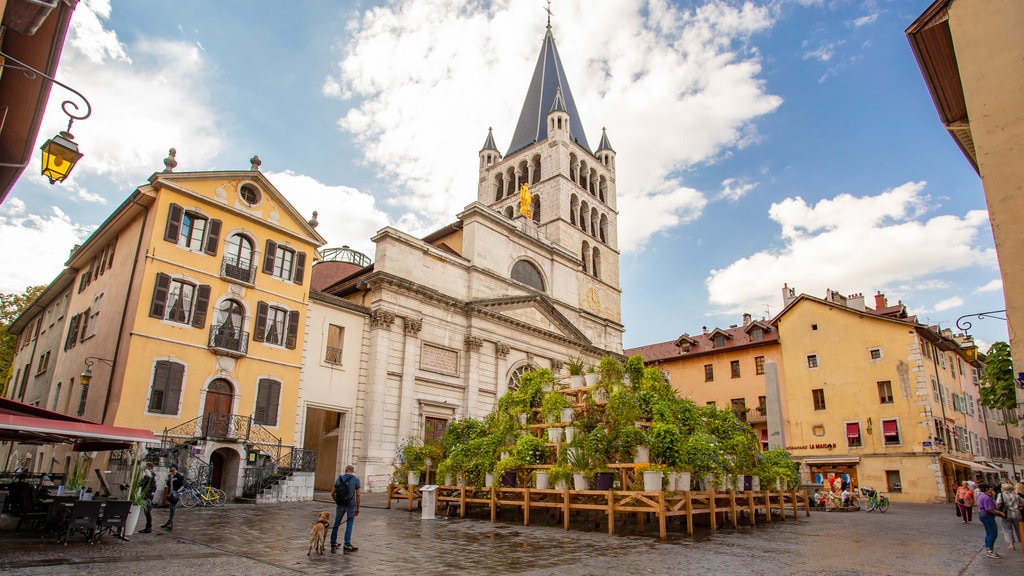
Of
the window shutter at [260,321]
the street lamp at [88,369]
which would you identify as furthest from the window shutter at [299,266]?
the street lamp at [88,369]

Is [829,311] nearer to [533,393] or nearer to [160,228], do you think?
[533,393]

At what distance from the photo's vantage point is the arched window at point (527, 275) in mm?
36531

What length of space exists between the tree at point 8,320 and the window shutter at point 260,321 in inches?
1006

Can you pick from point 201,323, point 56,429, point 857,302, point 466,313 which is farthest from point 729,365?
point 56,429

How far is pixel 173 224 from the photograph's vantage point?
20.9m

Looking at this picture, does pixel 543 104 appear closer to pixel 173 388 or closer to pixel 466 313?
pixel 466 313

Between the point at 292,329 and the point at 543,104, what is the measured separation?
37.4 meters

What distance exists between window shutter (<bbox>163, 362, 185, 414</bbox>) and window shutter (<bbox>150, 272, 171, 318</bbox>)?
1.79 meters

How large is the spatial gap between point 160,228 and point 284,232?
15.1 feet

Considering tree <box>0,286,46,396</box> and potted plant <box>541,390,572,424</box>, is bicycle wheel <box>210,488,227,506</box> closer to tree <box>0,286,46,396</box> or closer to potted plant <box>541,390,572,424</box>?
potted plant <box>541,390,572,424</box>

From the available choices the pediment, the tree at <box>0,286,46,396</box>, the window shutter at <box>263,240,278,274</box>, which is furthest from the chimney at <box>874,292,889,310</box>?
the tree at <box>0,286,46,396</box>

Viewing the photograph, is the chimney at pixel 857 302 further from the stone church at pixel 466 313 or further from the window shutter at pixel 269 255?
the window shutter at pixel 269 255

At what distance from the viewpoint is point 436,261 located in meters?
31.1

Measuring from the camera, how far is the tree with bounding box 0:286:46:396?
39.2 m
